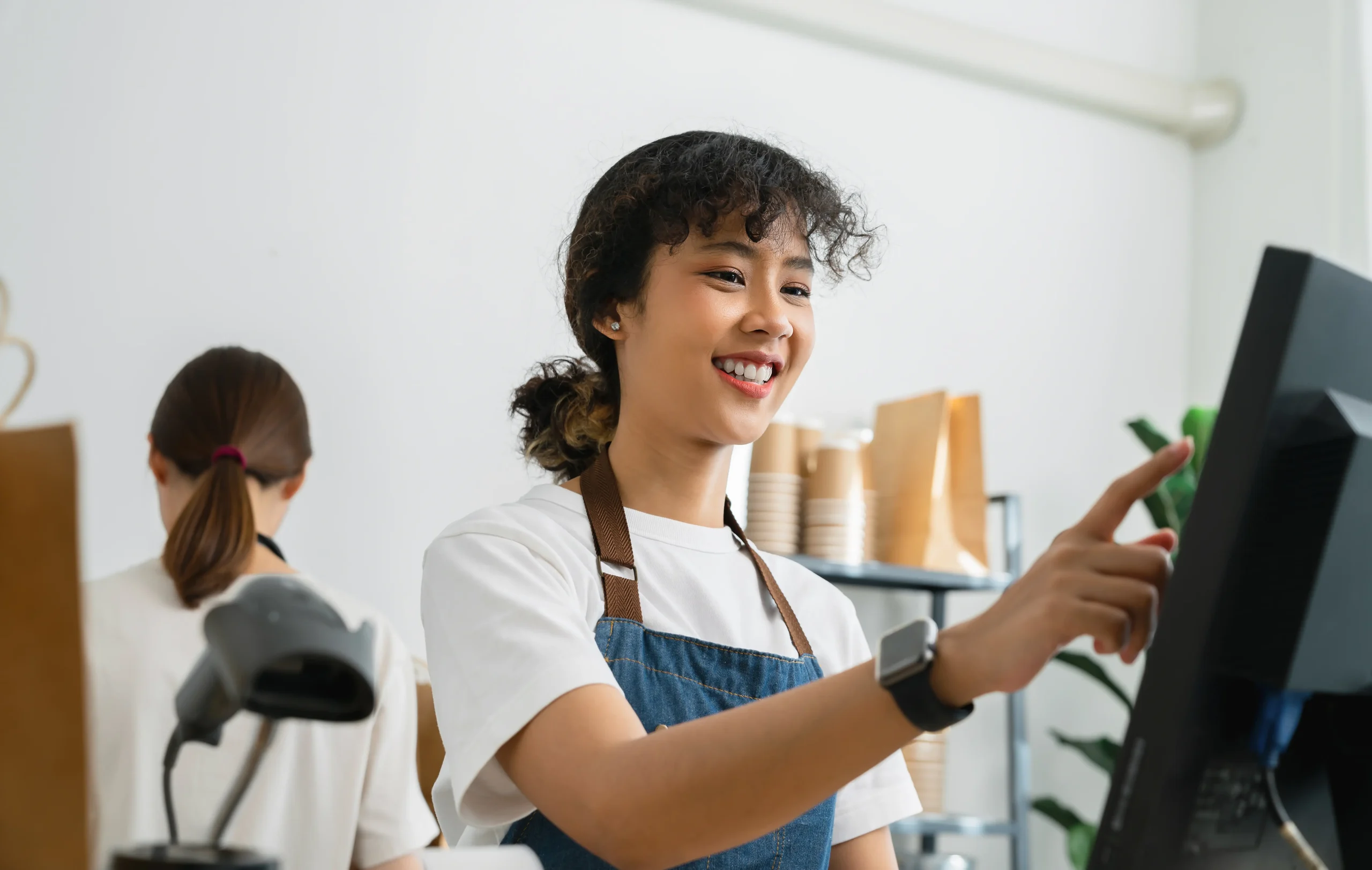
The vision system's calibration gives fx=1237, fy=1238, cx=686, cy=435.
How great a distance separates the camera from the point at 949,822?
2982 millimetres

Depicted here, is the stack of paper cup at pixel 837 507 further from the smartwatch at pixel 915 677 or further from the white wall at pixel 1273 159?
the smartwatch at pixel 915 677

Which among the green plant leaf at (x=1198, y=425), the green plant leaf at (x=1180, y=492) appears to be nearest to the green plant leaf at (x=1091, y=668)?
the green plant leaf at (x=1180, y=492)

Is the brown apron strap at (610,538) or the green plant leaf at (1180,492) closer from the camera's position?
the brown apron strap at (610,538)

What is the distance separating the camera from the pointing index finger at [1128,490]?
82 cm

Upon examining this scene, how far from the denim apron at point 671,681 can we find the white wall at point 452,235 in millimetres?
1021

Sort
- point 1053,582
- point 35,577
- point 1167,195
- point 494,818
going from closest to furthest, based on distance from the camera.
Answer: point 35,577 < point 1053,582 < point 494,818 < point 1167,195

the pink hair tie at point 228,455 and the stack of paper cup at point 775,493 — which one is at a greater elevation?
the pink hair tie at point 228,455

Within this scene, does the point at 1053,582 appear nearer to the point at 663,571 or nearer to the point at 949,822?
the point at 663,571

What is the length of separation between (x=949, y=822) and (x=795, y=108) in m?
1.93

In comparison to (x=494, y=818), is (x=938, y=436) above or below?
above

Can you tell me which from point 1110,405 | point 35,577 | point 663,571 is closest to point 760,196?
point 663,571

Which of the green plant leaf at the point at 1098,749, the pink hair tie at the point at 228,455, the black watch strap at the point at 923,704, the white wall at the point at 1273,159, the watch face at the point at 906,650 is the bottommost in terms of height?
the green plant leaf at the point at 1098,749

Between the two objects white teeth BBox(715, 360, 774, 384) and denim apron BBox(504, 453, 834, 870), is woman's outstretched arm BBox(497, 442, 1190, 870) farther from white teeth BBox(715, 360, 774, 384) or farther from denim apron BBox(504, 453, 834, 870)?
white teeth BBox(715, 360, 774, 384)

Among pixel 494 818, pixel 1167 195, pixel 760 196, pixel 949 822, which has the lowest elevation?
pixel 949 822
